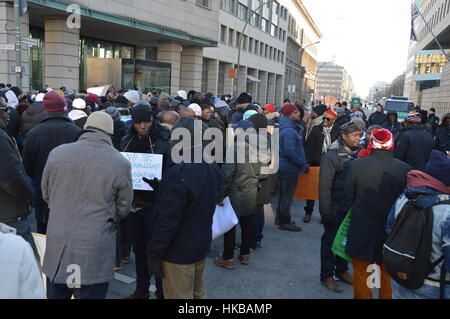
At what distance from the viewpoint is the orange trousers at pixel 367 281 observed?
12.8 ft

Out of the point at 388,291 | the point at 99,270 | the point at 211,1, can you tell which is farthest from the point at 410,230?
the point at 211,1

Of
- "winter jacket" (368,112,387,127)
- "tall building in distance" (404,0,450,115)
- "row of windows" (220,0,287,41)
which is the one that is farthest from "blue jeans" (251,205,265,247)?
"tall building in distance" (404,0,450,115)

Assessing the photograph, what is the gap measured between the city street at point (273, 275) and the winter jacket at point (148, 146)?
3.84 ft

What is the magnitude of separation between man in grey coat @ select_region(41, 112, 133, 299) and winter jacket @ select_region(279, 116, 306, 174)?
3965 mm

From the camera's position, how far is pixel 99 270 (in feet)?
9.64

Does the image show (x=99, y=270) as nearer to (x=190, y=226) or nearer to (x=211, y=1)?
(x=190, y=226)

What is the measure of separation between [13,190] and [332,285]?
11.8 ft

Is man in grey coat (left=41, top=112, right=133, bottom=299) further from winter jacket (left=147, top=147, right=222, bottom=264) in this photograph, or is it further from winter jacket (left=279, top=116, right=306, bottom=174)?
winter jacket (left=279, top=116, right=306, bottom=174)

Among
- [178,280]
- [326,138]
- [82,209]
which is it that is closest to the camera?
[82,209]

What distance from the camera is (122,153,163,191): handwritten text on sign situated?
153 inches

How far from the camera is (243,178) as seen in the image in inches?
201

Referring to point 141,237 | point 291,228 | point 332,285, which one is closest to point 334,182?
point 332,285

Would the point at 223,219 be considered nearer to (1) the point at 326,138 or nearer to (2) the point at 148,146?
(2) the point at 148,146

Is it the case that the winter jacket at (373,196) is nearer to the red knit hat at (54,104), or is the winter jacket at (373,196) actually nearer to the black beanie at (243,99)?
the red knit hat at (54,104)
